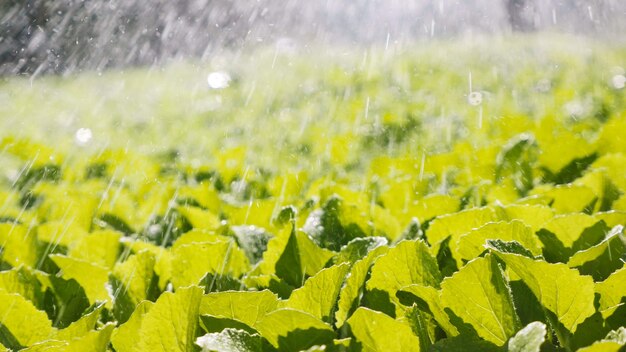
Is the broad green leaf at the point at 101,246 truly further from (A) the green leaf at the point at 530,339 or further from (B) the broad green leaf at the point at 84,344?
(A) the green leaf at the point at 530,339

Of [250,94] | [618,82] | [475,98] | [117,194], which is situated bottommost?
[250,94]

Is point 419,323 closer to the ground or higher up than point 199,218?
higher up

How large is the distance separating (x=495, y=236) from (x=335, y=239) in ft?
1.54

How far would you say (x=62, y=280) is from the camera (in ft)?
4.32

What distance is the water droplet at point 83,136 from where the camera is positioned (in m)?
5.03

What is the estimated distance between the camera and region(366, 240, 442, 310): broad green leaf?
3.43 feet

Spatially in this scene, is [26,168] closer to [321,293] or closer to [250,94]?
[321,293]

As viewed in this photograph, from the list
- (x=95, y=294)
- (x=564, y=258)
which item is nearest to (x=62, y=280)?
(x=95, y=294)

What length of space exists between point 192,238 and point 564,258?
0.80 metres

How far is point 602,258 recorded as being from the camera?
1.09m

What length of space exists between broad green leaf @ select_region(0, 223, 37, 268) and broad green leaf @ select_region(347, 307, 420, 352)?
1009 mm

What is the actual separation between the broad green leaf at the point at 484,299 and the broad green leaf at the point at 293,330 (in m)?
0.20

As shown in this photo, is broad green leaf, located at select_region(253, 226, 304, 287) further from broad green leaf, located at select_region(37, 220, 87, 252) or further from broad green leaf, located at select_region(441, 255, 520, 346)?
broad green leaf, located at select_region(37, 220, 87, 252)

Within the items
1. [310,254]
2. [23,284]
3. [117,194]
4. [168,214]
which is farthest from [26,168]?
[310,254]
